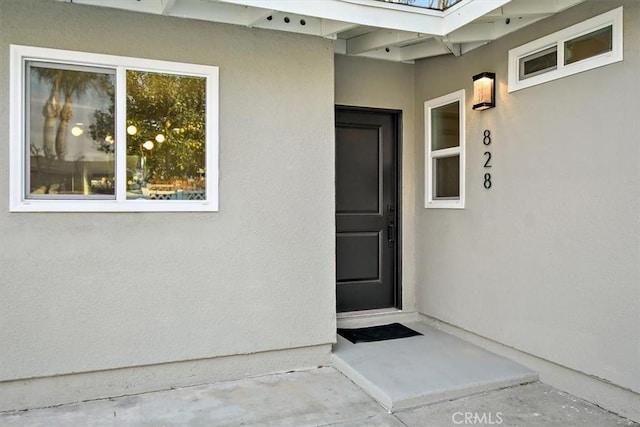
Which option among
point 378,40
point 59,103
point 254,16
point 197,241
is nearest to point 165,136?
point 59,103

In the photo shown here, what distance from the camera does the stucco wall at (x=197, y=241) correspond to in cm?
316

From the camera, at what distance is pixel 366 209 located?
195 inches

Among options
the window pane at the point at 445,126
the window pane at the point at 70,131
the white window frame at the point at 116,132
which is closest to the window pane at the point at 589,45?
the window pane at the point at 445,126

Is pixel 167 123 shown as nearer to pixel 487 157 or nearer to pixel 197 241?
pixel 197 241

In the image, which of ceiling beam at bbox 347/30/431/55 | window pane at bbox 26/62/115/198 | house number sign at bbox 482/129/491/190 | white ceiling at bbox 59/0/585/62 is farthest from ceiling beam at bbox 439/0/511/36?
window pane at bbox 26/62/115/198

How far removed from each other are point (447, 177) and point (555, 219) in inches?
53.9

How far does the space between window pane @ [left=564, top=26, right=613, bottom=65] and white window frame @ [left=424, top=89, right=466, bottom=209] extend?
1.12 metres

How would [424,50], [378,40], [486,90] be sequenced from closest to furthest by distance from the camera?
[486,90], [378,40], [424,50]

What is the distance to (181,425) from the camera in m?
2.94

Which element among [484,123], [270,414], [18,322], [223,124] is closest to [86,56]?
[223,124]

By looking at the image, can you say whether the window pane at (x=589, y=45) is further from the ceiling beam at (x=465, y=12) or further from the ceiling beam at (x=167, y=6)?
the ceiling beam at (x=167, y=6)

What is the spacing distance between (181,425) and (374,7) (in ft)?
10.7

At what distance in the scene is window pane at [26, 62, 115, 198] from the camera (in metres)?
3.19

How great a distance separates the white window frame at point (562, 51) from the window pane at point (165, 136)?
257 cm
